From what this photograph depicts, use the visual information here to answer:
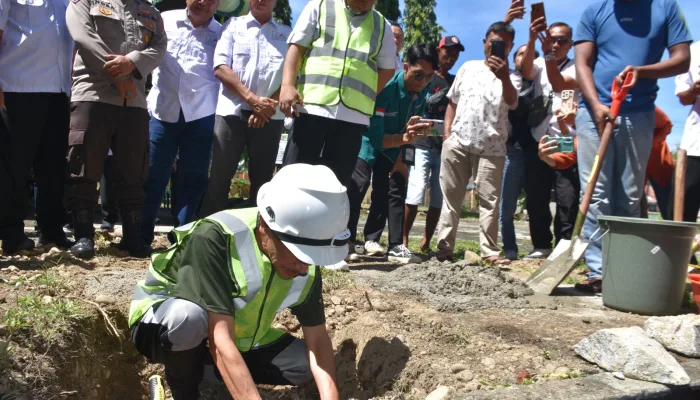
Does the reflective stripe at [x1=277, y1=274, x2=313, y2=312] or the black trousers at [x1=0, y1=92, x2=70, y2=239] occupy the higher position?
the black trousers at [x1=0, y1=92, x2=70, y2=239]

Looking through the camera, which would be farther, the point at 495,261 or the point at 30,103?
the point at 495,261

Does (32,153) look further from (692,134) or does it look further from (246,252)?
(692,134)

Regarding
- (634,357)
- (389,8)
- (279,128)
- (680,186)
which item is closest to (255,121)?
(279,128)

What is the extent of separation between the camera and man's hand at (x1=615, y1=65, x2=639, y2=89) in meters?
3.78

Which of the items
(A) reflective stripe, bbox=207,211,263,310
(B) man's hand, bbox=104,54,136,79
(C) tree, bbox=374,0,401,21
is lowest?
(A) reflective stripe, bbox=207,211,263,310

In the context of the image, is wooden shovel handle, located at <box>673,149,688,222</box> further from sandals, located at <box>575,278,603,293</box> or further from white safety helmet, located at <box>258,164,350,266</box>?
white safety helmet, located at <box>258,164,350,266</box>

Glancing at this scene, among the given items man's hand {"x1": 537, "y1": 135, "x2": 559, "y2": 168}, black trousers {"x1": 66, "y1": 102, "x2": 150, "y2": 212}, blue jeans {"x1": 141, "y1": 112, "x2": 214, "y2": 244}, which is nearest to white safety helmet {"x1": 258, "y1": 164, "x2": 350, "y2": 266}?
black trousers {"x1": 66, "y1": 102, "x2": 150, "y2": 212}

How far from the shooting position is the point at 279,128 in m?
4.39

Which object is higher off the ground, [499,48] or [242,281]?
[499,48]

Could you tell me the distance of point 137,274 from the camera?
351 centimetres

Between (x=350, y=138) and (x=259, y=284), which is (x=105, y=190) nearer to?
(x=350, y=138)

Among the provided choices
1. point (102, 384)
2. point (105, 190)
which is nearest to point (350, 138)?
point (102, 384)

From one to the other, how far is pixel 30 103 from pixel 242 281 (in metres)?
2.40

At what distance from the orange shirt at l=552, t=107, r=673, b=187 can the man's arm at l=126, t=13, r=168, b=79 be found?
318 cm
